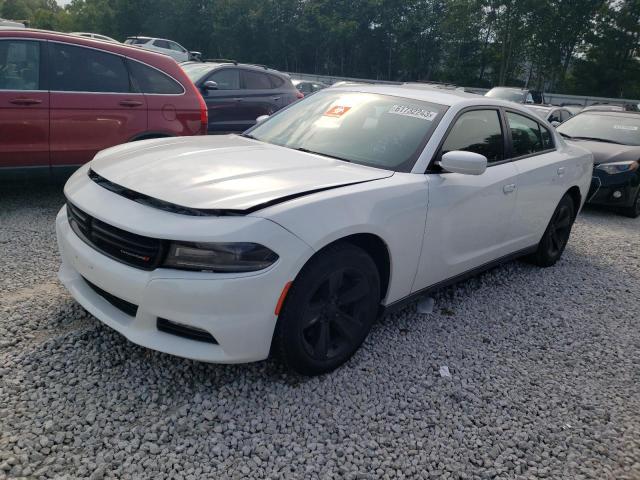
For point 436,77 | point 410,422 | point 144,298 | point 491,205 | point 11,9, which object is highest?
point 11,9

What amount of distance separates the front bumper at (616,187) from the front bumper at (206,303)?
657 centimetres

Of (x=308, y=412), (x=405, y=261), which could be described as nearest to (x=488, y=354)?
(x=405, y=261)

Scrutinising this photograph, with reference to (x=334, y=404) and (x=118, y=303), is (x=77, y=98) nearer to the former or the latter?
(x=118, y=303)

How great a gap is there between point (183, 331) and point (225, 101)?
7026mm

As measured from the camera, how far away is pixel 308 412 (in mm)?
2498

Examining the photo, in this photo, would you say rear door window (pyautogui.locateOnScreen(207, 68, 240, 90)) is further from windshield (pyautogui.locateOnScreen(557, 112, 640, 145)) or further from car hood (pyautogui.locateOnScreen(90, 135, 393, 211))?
windshield (pyautogui.locateOnScreen(557, 112, 640, 145))

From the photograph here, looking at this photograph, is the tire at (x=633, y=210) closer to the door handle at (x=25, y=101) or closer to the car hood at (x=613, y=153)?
the car hood at (x=613, y=153)

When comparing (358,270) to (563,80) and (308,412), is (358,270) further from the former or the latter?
(563,80)

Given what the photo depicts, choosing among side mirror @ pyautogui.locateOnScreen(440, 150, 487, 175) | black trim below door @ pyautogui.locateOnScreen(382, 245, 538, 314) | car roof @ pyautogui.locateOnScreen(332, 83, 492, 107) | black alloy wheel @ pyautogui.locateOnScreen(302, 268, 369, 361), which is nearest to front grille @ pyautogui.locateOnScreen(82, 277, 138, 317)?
black alloy wheel @ pyautogui.locateOnScreen(302, 268, 369, 361)

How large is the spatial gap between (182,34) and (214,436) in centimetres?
6951

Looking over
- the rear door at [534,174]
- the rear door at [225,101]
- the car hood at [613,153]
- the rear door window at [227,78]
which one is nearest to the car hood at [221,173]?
the rear door at [534,174]

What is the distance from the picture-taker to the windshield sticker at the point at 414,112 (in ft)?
11.1

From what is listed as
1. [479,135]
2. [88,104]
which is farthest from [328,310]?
[88,104]

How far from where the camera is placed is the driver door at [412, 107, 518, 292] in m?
3.16
